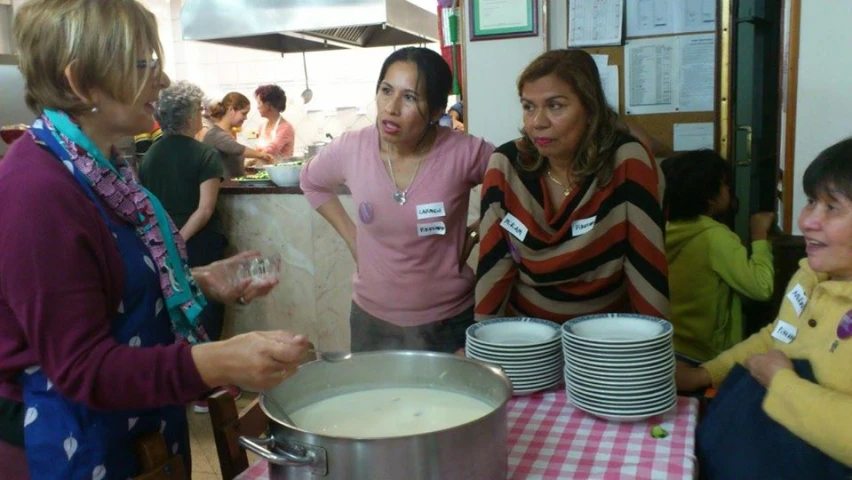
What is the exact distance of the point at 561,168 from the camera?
1.85m

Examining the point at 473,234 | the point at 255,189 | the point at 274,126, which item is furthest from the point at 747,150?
the point at 274,126

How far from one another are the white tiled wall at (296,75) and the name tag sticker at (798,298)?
6.49 meters

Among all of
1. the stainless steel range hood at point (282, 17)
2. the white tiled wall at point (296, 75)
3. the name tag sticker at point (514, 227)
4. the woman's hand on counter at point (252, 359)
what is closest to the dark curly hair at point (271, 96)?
the white tiled wall at point (296, 75)

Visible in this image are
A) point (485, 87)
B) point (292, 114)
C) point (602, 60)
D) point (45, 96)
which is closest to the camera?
point (45, 96)

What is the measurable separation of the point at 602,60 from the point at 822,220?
1607 mm

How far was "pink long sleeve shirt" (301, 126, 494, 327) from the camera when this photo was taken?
215cm

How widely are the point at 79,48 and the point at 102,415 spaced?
565 mm

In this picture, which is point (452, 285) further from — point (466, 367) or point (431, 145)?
point (466, 367)

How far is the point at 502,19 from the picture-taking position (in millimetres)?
2838

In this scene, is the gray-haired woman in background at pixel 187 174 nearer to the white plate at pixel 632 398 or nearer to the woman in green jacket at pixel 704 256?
the woman in green jacket at pixel 704 256

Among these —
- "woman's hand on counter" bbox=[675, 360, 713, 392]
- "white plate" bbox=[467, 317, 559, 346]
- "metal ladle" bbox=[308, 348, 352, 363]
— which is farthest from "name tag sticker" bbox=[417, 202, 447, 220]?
"metal ladle" bbox=[308, 348, 352, 363]

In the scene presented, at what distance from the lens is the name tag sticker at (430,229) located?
2129 millimetres

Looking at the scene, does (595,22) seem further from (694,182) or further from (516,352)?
(516,352)

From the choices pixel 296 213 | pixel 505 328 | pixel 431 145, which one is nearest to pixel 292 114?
pixel 296 213
